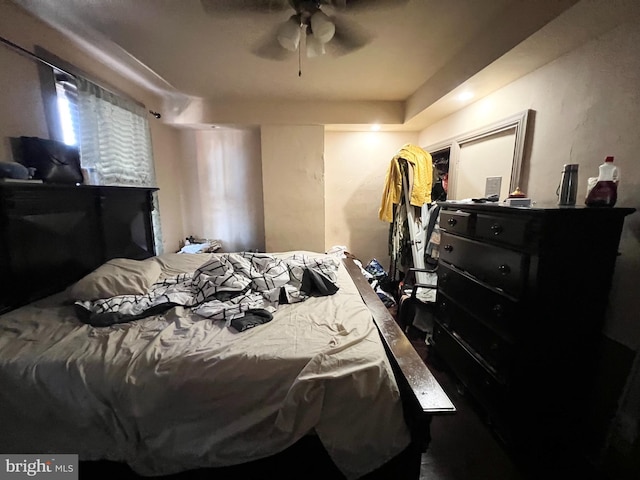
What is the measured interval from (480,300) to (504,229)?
0.42 metres

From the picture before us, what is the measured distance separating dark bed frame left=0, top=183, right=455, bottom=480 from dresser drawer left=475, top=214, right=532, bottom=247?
676 mm

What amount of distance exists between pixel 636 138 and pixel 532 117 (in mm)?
624

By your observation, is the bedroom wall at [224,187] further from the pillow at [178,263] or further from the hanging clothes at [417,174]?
the hanging clothes at [417,174]

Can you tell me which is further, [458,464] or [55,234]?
[55,234]

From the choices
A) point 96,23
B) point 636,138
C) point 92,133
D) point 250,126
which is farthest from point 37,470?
point 250,126

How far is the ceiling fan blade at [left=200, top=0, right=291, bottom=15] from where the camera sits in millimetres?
1425

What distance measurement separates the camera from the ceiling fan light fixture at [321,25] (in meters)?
1.40

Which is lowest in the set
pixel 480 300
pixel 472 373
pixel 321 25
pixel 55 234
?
pixel 472 373

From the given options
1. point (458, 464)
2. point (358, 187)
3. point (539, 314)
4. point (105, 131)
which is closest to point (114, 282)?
point (105, 131)

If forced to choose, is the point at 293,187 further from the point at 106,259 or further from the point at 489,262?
the point at 489,262

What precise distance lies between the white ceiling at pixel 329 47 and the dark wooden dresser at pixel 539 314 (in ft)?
3.18

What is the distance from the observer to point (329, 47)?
1.90 meters

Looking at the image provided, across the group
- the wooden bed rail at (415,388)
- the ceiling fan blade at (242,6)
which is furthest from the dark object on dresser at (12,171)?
the wooden bed rail at (415,388)

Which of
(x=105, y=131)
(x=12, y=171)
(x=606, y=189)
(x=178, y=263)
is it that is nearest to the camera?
(x=606, y=189)
